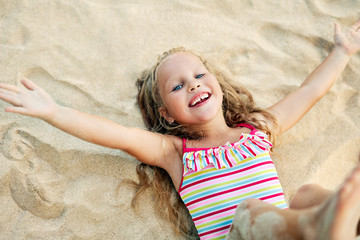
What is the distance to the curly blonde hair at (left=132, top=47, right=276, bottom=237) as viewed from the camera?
2.40 meters

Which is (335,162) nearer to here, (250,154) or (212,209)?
(250,154)

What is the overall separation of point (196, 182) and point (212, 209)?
167 millimetres

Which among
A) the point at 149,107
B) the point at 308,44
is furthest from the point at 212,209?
the point at 308,44

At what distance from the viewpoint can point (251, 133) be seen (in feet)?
7.97

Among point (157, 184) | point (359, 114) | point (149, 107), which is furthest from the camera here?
Result: point (359, 114)

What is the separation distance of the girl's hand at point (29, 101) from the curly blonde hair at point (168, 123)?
0.73 m

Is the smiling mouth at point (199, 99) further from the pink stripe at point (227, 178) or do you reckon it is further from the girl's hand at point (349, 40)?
the girl's hand at point (349, 40)

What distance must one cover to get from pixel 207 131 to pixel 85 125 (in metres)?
0.74

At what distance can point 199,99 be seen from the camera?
7.59 feet

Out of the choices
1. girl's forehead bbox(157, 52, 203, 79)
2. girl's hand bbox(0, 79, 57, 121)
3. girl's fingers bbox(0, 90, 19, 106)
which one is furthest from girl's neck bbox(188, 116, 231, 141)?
girl's fingers bbox(0, 90, 19, 106)

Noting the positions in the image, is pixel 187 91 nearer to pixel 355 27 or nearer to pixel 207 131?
pixel 207 131

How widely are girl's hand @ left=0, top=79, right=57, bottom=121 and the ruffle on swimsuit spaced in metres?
0.79

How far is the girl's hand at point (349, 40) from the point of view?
9.14ft

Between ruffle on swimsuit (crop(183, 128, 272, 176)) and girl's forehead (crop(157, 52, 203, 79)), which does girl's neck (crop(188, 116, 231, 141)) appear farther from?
girl's forehead (crop(157, 52, 203, 79))
